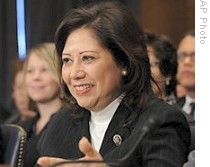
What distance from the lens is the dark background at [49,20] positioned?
234 cm

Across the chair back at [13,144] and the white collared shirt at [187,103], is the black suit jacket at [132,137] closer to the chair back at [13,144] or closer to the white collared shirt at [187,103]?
the chair back at [13,144]

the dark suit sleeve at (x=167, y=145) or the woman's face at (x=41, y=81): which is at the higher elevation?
the dark suit sleeve at (x=167, y=145)

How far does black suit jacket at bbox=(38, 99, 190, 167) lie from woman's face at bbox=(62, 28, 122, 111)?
7cm

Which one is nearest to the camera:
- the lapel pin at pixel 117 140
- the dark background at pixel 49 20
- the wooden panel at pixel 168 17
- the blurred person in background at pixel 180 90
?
the lapel pin at pixel 117 140

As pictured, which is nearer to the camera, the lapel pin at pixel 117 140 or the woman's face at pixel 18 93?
the lapel pin at pixel 117 140

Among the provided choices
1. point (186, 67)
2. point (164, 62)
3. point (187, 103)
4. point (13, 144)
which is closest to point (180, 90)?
point (186, 67)

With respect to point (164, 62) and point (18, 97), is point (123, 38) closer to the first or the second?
point (164, 62)

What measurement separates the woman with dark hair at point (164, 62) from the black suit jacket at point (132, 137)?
1006mm

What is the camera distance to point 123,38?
5.40 ft

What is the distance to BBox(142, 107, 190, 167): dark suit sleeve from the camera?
4.75 feet

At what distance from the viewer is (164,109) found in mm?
Answer: 1558

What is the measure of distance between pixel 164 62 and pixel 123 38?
122 cm

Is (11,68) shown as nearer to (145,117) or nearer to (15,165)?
(15,165)

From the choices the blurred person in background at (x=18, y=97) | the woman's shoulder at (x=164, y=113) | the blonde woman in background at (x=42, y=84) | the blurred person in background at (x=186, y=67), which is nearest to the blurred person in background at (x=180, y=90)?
the blurred person in background at (x=186, y=67)
